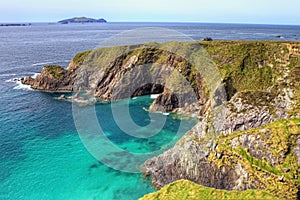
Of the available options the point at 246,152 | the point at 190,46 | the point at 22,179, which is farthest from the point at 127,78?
the point at 246,152

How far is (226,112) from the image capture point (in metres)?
38.2

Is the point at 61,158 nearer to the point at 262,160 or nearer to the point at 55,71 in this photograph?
the point at 262,160

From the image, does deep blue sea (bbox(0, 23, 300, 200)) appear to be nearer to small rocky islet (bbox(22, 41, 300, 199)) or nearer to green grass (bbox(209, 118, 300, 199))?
small rocky islet (bbox(22, 41, 300, 199))

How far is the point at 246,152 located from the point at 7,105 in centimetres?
6292

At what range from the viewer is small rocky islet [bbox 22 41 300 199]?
27922mm

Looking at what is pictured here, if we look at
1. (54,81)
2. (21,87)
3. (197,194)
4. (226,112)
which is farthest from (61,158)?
(21,87)

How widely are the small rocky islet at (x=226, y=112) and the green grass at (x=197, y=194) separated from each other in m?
0.09

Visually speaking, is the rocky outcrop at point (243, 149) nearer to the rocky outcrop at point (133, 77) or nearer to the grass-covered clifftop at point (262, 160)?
the grass-covered clifftop at point (262, 160)

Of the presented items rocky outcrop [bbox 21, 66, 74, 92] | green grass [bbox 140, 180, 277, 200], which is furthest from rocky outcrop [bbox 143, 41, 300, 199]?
rocky outcrop [bbox 21, 66, 74, 92]

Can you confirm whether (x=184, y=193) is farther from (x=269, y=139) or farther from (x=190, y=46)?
(x=190, y=46)

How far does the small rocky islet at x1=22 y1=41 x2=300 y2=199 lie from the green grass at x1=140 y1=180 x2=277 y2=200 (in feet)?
0.28

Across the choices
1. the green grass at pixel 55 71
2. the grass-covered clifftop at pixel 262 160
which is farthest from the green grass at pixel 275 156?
the green grass at pixel 55 71

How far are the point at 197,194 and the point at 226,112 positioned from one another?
18.6 meters

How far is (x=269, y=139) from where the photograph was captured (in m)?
29.7
